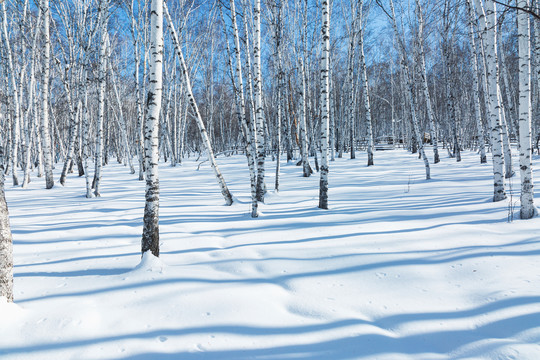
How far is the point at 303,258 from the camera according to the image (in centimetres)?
381

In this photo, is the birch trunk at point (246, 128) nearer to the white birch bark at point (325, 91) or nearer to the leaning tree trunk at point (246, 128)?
the leaning tree trunk at point (246, 128)

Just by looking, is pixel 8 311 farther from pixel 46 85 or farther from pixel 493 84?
pixel 46 85

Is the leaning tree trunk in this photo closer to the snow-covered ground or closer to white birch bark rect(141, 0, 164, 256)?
the snow-covered ground

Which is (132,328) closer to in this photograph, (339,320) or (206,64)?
(339,320)

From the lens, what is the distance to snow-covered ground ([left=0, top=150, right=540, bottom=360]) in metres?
2.22

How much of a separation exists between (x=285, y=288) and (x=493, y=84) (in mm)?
5730

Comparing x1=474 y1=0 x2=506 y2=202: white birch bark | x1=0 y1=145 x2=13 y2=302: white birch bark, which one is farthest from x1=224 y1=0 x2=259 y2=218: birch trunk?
x1=474 y1=0 x2=506 y2=202: white birch bark

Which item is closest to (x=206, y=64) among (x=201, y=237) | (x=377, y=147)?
(x=377, y=147)

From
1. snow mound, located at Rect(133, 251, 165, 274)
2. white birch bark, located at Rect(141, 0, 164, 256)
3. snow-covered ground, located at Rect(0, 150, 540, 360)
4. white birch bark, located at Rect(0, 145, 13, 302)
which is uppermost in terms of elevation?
white birch bark, located at Rect(141, 0, 164, 256)

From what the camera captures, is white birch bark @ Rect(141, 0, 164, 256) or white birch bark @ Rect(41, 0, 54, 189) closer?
white birch bark @ Rect(141, 0, 164, 256)

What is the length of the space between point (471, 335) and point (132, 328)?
2728mm

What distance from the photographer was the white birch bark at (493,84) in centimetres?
550

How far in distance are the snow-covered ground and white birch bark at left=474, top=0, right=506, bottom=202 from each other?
1.83 ft

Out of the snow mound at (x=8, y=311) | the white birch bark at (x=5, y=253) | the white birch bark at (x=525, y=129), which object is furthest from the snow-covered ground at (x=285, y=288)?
the white birch bark at (x=525, y=129)
